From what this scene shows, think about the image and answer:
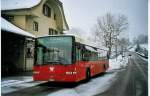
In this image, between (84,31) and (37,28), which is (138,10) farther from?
(37,28)

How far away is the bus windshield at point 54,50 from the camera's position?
771cm

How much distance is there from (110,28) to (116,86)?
3.70 feet

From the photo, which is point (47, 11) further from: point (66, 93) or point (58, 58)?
point (66, 93)

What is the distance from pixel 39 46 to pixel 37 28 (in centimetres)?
38

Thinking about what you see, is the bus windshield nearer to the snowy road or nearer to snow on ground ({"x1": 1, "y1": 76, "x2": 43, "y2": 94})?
snow on ground ({"x1": 1, "y1": 76, "x2": 43, "y2": 94})

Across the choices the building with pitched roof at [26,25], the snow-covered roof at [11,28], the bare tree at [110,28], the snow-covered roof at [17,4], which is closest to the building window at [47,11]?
the building with pitched roof at [26,25]

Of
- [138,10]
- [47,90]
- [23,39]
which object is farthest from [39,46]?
[138,10]

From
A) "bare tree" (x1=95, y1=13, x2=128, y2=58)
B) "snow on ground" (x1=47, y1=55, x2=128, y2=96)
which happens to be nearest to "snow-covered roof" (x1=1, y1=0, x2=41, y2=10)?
"bare tree" (x1=95, y1=13, x2=128, y2=58)

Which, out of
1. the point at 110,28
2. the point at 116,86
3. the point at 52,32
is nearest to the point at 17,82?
the point at 52,32

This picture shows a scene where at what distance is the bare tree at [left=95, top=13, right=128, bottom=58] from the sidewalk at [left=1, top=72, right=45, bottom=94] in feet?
5.34

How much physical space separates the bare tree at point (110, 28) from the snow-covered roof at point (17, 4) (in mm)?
1471

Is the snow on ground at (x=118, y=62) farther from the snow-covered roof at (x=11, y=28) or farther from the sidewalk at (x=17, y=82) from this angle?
the snow-covered roof at (x=11, y=28)

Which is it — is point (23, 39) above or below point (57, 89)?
above

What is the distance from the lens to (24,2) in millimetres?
7988
